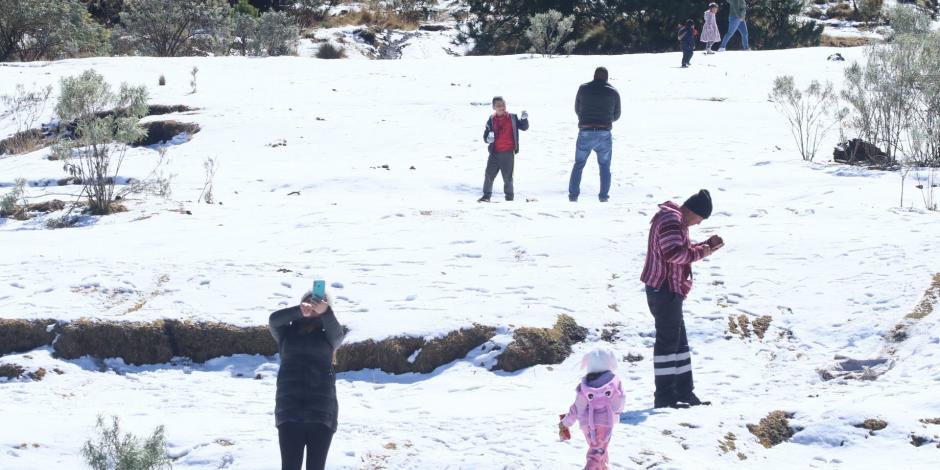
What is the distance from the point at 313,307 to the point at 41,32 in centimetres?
2486

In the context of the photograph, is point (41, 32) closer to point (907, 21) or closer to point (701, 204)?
point (907, 21)

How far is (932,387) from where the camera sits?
7391 millimetres

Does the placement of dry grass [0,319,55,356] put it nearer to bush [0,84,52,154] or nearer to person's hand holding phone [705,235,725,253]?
person's hand holding phone [705,235,725,253]

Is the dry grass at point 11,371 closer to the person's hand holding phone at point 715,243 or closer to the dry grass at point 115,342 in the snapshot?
the dry grass at point 115,342

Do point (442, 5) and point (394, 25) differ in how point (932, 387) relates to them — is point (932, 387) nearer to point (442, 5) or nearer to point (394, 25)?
point (394, 25)

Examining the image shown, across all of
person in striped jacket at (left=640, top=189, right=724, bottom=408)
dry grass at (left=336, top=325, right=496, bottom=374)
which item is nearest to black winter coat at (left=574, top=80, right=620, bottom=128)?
dry grass at (left=336, top=325, right=496, bottom=374)

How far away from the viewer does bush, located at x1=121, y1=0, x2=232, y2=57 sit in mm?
29109

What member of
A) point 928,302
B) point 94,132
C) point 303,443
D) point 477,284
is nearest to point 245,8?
point 94,132

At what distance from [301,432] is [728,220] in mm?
7088

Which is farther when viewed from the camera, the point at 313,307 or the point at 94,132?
the point at 94,132

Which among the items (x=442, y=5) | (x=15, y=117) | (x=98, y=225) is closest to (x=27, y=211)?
(x=98, y=225)

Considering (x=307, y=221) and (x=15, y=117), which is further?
(x=15, y=117)

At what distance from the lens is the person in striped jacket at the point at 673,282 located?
698 centimetres

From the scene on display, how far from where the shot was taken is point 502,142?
43.9 feet
